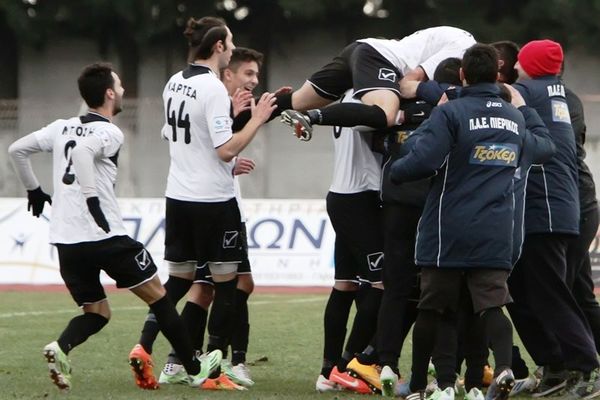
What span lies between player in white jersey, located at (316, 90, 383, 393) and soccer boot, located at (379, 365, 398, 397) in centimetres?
44

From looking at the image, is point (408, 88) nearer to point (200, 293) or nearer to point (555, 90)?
point (555, 90)

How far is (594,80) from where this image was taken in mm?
26547

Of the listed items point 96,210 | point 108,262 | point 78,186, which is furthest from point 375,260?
point 78,186

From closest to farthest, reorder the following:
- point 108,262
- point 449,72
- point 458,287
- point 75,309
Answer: point 458,287
point 449,72
point 108,262
point 75,309

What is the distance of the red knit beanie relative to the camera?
779 cm

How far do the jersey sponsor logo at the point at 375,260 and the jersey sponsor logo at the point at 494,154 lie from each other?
1320 mm

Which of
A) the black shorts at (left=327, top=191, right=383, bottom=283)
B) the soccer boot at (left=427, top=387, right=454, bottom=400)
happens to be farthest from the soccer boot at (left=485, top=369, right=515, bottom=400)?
the black shorts at (left=327, top=191, right=383, bottom=283)

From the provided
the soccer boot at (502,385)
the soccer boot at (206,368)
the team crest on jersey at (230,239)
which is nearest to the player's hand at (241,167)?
the team crest on jersey at (230,239)

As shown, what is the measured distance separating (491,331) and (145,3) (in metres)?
19.7

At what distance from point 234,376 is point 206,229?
1008 millimetres

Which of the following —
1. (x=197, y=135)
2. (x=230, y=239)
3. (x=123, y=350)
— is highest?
(x=197, y=135)

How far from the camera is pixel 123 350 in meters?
10.2

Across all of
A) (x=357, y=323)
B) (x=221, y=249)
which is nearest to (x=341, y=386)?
(x=357, y=323)

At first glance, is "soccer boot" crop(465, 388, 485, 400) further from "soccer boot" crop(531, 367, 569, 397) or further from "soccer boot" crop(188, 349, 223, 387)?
"soccer boot" crop(188, 349, 223, 387)
